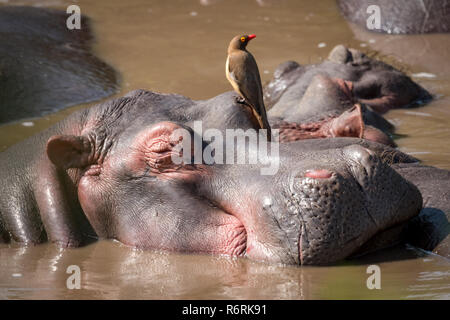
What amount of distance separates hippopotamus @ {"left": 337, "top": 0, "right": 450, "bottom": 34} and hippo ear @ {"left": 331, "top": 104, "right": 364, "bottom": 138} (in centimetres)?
468

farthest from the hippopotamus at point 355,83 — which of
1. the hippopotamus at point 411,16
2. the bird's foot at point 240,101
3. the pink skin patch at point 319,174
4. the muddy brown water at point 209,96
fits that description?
the pink skin patch at point 319,174

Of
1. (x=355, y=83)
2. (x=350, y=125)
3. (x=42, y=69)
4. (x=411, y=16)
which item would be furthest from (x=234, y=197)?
(x=411, y=16)

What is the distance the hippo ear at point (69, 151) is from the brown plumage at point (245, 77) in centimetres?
91

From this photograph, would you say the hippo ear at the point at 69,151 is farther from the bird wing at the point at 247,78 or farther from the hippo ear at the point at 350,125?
the hippo ear at the point at 350,125

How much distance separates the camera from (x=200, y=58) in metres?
8.66

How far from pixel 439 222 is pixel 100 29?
6.41 metres

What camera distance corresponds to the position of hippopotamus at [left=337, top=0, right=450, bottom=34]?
30.8ft

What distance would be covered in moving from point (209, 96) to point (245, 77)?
100.0 inches

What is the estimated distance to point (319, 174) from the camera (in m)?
3.43

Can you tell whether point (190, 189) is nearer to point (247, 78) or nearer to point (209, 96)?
point (247, 78)

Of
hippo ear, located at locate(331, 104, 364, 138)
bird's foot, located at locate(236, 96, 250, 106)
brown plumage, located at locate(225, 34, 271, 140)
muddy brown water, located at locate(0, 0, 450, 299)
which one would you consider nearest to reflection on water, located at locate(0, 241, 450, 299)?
muddy brown water, located at locate(0, 0, 450, 299)

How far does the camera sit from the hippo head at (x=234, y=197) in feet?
11.3

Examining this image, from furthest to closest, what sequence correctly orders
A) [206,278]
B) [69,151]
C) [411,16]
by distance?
[411,16], [69,151], [206,278]
